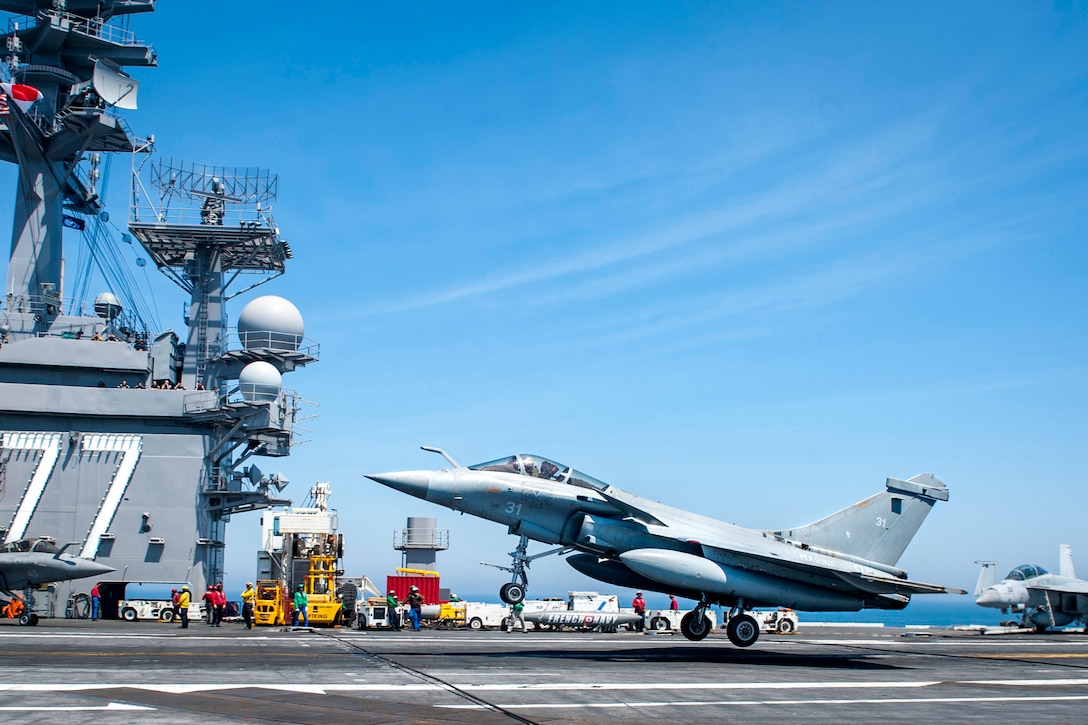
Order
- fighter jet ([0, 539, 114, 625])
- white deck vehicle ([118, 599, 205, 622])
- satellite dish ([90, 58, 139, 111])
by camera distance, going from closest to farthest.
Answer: fighter jet ([0, 539, 114, 625]), white deck vehicle ([118, 599, 205, 622]), satellite dish ([90, 58, 139, 111])

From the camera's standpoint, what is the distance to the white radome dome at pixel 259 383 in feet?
126

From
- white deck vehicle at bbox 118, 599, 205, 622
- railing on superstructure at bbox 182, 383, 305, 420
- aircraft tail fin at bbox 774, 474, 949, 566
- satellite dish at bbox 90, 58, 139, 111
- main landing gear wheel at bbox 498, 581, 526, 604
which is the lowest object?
white deck vehicle at bbox 118, 599, 205, 622

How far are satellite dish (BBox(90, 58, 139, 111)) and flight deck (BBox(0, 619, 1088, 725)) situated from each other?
24.5m

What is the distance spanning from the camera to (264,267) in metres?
43.4

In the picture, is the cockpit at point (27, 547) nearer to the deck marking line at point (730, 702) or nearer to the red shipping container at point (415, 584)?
the red shipping container at point (415, 584)

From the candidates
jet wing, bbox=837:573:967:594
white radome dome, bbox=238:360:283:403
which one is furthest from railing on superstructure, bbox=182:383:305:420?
jet wing, bbox=837:573:967:594

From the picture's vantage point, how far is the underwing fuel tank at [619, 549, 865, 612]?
63.8ft

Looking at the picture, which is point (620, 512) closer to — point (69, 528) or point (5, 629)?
point (5, 629)

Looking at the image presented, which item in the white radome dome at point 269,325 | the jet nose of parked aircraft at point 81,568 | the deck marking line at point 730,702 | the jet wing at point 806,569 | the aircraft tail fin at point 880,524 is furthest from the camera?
the white radome dome at point 269,325

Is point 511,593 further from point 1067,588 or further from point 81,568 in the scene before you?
point 1067,588

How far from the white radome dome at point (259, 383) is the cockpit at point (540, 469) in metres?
21.1

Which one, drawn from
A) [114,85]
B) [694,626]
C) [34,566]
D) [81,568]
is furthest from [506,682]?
[114,85]

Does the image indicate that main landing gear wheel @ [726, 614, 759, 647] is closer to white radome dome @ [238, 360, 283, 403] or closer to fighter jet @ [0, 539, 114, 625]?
fighter jet @ [0, 539, 114, 625]

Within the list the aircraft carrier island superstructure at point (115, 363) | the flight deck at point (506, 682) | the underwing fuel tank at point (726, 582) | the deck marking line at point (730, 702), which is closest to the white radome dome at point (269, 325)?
the aircraft carrier island superstructure at point (115, 363)
